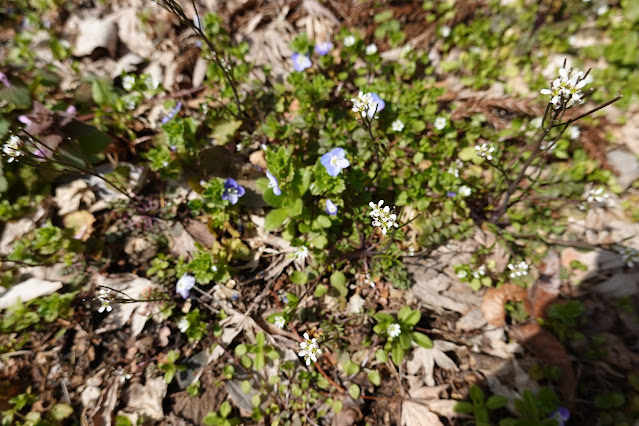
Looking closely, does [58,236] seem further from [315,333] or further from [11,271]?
[315,333]

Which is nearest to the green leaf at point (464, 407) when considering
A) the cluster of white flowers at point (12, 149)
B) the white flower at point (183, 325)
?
A: the white flower at point (183, 325)

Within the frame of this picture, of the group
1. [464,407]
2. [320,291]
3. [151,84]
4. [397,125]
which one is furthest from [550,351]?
[151,84]

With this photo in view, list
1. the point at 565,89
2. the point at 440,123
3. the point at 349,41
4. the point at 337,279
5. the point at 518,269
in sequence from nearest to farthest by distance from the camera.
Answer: the point at 565,89, the point at 337,279, the point at 518,269, the point at 440,123, the point at 349,41

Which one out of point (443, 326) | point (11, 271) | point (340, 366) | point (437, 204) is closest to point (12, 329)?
point (11, 271)

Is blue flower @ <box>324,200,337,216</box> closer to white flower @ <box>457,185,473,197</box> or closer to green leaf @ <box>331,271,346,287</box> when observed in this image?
green leaf @ <box>331,271,346,287</box>

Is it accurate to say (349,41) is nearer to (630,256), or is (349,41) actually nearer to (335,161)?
(335,161)

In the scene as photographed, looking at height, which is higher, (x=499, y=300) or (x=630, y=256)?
(x=630, y=256)
